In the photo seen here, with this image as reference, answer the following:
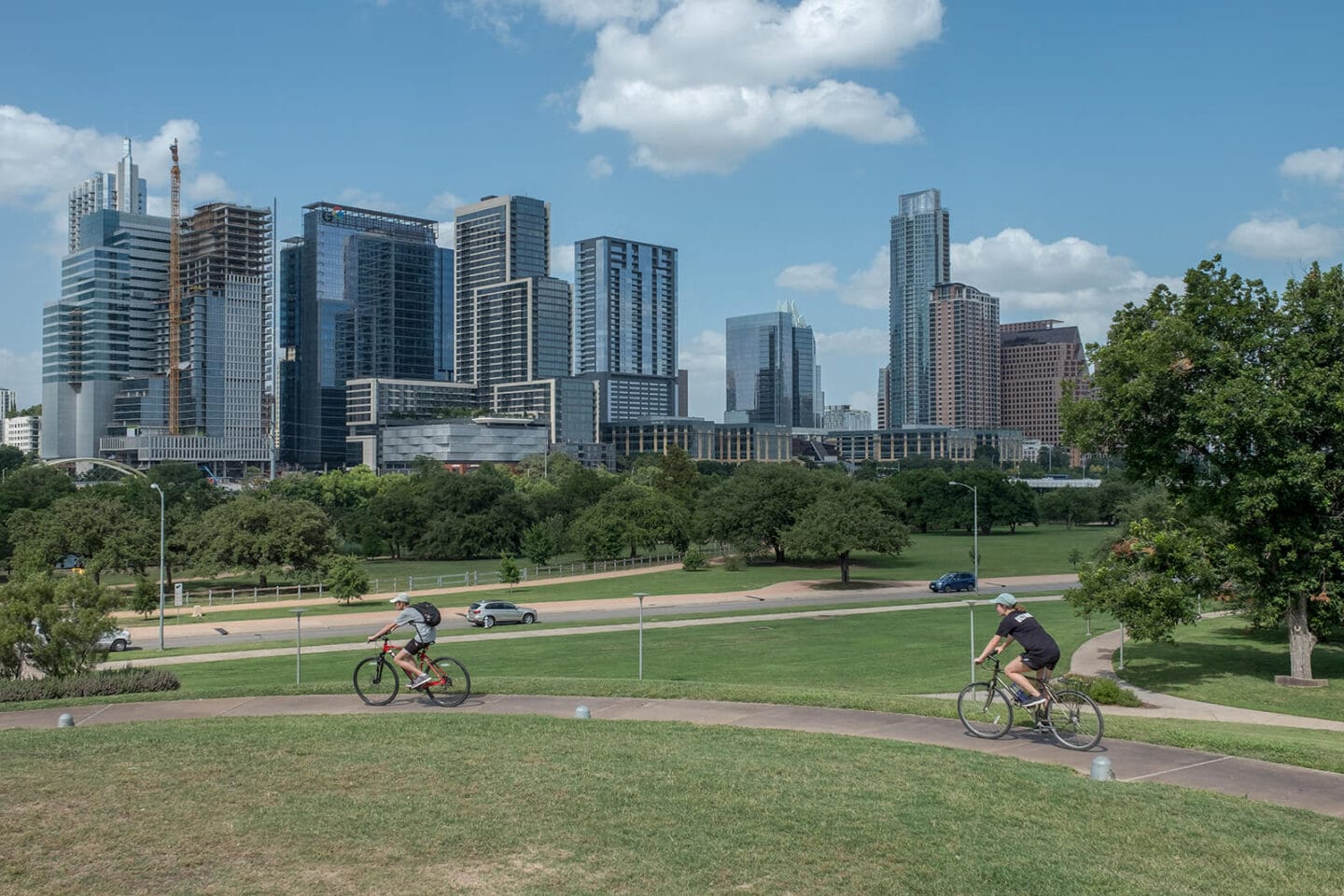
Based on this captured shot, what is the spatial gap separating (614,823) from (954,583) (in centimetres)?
5873

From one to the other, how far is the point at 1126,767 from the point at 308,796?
899cm

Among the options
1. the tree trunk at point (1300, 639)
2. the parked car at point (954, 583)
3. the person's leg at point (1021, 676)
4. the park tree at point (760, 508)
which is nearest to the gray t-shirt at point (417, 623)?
the person's leg at point (1021, 676)

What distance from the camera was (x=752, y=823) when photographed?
388 inches

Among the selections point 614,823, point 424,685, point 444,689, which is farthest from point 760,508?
point 614,823

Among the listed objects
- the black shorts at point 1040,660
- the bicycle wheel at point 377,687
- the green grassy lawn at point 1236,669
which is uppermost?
the black shorts at point 1040,660

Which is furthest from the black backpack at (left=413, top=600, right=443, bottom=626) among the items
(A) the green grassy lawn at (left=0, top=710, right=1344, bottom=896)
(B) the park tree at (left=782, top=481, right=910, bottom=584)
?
(B) the park tree at (left=782, top=481, right=910, bottom=584)

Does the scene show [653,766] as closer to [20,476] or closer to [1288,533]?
[1288,533]

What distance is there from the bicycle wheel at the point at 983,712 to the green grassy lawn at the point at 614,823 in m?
1.30

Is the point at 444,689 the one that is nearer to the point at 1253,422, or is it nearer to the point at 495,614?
the point at 1253,422

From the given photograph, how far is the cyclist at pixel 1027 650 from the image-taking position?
13250mm

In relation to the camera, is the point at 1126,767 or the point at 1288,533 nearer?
the point at 1126,767

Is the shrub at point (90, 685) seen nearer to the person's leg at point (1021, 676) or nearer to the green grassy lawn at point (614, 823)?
the green grassy lawn at point (614, 823)

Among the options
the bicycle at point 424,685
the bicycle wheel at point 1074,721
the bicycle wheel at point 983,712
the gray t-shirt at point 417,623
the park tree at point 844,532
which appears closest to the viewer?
the bicycle wheel at point 1074,721

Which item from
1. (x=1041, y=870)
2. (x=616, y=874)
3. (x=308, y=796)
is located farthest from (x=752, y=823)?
(x=308, y=796)
